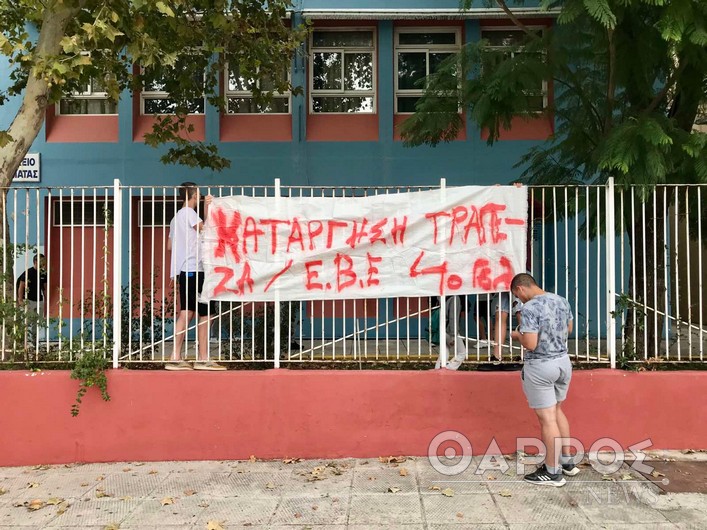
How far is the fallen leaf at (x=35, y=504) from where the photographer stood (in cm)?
441

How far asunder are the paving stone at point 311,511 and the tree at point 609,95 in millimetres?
3463

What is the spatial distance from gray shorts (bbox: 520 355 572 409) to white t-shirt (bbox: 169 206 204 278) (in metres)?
3.27

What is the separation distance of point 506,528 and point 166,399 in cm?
321

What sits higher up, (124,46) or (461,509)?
(124,46)

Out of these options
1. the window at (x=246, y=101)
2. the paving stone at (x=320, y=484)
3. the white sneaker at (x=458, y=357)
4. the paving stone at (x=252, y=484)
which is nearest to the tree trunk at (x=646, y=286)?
the white sneaker at (x=458, y=357)

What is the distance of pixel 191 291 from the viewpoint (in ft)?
18.5

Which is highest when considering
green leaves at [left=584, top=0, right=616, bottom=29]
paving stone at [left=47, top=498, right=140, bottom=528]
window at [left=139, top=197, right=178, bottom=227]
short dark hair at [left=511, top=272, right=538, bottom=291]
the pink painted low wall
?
green leaves at [left=584, top=0, right=616, bottom=29]

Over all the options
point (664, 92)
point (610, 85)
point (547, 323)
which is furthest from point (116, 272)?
point (664, 92)

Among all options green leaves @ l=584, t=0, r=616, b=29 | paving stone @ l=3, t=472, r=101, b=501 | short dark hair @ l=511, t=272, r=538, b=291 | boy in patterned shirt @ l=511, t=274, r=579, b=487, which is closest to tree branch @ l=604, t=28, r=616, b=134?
green leaves @ l=584, t=0, r=616, b=29

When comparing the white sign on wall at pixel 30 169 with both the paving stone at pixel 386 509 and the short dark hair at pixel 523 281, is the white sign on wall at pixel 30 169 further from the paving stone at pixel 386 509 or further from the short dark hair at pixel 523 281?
the short dark hair at pixel 523 281

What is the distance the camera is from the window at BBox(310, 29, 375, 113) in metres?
11.0

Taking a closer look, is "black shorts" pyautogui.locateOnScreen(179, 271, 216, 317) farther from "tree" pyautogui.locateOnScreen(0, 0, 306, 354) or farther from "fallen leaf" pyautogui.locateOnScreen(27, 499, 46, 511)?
"fallen leaf" pyautogui.locateOnScreen(27, 499, 46, 511)

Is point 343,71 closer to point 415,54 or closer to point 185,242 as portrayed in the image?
point 415,54

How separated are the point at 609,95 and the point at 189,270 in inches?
198
